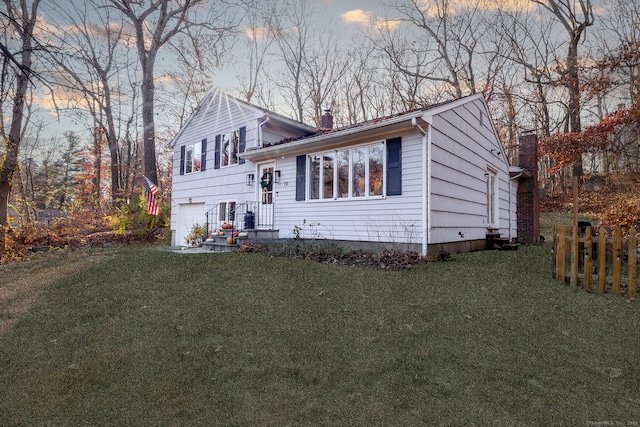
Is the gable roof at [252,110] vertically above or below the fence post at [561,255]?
above

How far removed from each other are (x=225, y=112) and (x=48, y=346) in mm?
10859

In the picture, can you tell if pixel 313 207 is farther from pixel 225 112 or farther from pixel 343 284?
pixel 225 112

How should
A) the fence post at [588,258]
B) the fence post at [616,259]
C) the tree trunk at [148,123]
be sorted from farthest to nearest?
the tree trunk at [148,123] → the fence post at [588,258] → the fence post at [616,259]

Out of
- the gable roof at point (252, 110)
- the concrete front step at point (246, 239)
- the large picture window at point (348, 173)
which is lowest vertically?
the concrete front step at point (246, 239)

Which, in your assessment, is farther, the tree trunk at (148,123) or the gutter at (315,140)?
the tree trunk at (148,123)

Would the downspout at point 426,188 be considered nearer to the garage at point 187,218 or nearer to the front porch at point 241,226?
the front porch at point 241,226

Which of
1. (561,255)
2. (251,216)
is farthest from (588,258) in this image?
(251,216)

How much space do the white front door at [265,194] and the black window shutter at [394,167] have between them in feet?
13.5

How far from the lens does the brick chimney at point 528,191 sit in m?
13.2

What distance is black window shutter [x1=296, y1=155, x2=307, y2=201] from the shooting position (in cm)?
1038

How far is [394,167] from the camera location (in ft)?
27.8

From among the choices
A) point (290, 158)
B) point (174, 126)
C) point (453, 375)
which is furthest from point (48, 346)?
point (174, 126)

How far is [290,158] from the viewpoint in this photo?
1082 cm

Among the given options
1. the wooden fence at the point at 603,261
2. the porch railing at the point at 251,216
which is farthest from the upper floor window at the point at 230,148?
the wooden fence at the point at 603,261
